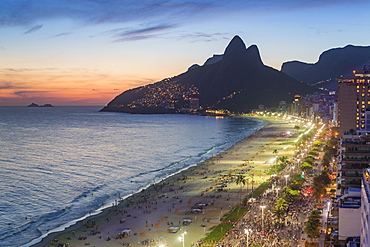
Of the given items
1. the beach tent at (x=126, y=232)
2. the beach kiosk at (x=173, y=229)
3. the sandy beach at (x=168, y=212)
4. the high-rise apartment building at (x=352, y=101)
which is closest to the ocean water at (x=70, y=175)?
the sandy beach at (x=168, y=212)

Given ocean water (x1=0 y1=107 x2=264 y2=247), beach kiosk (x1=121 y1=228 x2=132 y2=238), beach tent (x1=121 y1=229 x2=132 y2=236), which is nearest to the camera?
beach kiosk (x1=121 y1=228 x2=132 y2=238)

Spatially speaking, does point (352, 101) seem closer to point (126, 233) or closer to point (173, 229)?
point (173, 229)

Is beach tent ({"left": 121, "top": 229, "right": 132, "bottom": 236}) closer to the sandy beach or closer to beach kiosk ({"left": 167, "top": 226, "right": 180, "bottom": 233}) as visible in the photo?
the sandy beach

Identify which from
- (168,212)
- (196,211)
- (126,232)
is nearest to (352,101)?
(196,211)

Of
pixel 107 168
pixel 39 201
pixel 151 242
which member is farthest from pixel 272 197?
pixel 107 168

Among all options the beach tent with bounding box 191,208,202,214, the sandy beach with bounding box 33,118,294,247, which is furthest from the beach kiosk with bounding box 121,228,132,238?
the beach tent with bounding box 191,208,202,214

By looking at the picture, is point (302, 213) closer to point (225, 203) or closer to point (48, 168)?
point (225, 203)
